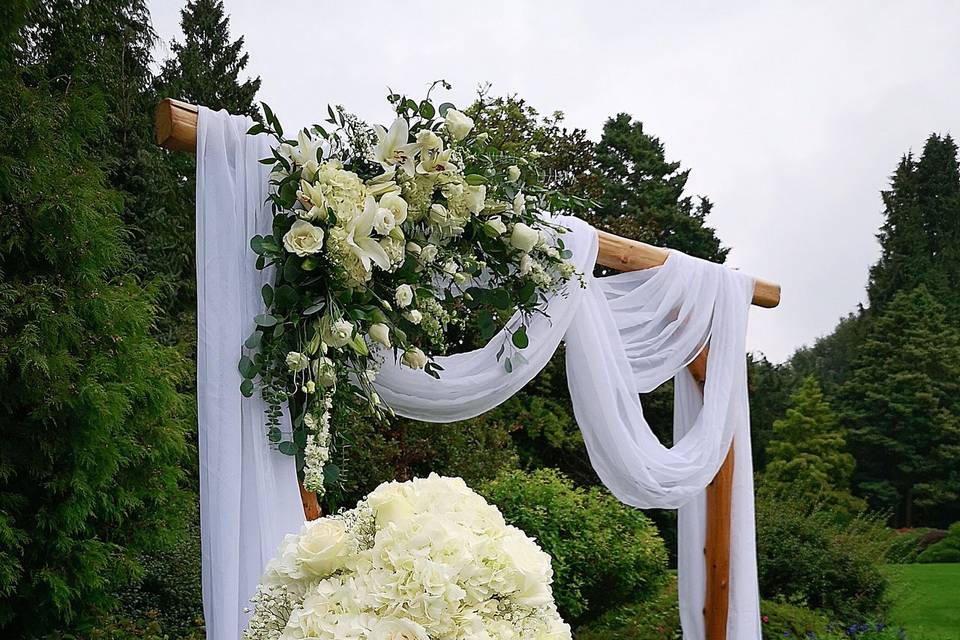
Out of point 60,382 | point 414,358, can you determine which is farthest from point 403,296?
point 60,382

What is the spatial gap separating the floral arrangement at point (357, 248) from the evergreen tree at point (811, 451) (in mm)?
12515

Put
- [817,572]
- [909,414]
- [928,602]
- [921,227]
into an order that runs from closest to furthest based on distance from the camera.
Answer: [817,572], [928,602], [909,414], [921,227]

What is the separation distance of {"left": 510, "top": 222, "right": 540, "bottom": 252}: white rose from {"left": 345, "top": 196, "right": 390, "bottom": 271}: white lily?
24.0 inches

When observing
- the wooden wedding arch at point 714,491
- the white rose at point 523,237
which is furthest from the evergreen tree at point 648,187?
the white rose at point 523,237

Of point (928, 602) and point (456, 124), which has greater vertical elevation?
point (456, 124)

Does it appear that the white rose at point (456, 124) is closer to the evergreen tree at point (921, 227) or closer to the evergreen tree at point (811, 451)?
the evergreen tree at point (811, 451)

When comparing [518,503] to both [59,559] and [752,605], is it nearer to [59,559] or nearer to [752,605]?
[752,605]

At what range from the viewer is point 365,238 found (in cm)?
234

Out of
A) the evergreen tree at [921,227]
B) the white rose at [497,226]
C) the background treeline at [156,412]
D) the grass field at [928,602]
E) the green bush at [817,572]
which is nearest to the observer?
the white rose at [497,226]

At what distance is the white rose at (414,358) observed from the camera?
8.66 feet

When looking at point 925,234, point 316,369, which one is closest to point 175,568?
point 316,369

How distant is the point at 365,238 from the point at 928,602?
353 inches

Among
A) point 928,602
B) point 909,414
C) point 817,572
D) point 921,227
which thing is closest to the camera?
point 817,572

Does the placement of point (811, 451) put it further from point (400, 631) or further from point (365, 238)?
point (400, 631)
